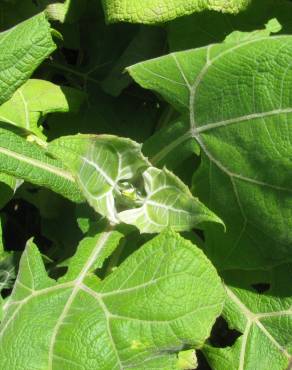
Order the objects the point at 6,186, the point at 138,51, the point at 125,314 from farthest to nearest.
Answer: the point at 138,51, the point at 6,186, the point at 125,314

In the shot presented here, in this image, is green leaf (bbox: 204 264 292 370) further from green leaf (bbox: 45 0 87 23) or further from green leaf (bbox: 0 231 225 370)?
green leaf (bbox: 45 0 87 23)

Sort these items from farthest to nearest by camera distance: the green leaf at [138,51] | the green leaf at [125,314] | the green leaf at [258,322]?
the green leaf at [138,51] < the green leaf at [258,322] < the green leaf at [125,314]

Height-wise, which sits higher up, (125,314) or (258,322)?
(125,314)

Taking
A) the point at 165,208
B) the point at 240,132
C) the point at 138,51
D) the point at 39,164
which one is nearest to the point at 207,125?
the point at 240,132

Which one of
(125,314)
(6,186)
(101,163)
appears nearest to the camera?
(125,314)

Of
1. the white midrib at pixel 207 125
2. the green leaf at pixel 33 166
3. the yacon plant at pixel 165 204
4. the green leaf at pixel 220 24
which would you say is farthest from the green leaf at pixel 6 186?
the green leaf at pixel 220 24

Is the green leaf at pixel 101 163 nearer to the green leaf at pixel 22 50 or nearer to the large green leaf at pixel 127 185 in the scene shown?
the large green leaf at pixel 127 185

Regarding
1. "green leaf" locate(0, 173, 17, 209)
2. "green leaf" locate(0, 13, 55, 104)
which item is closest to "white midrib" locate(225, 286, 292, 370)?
"green leaf" locate(0, 173, 17, 209)

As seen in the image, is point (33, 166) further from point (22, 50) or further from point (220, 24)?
point (220, 24)
